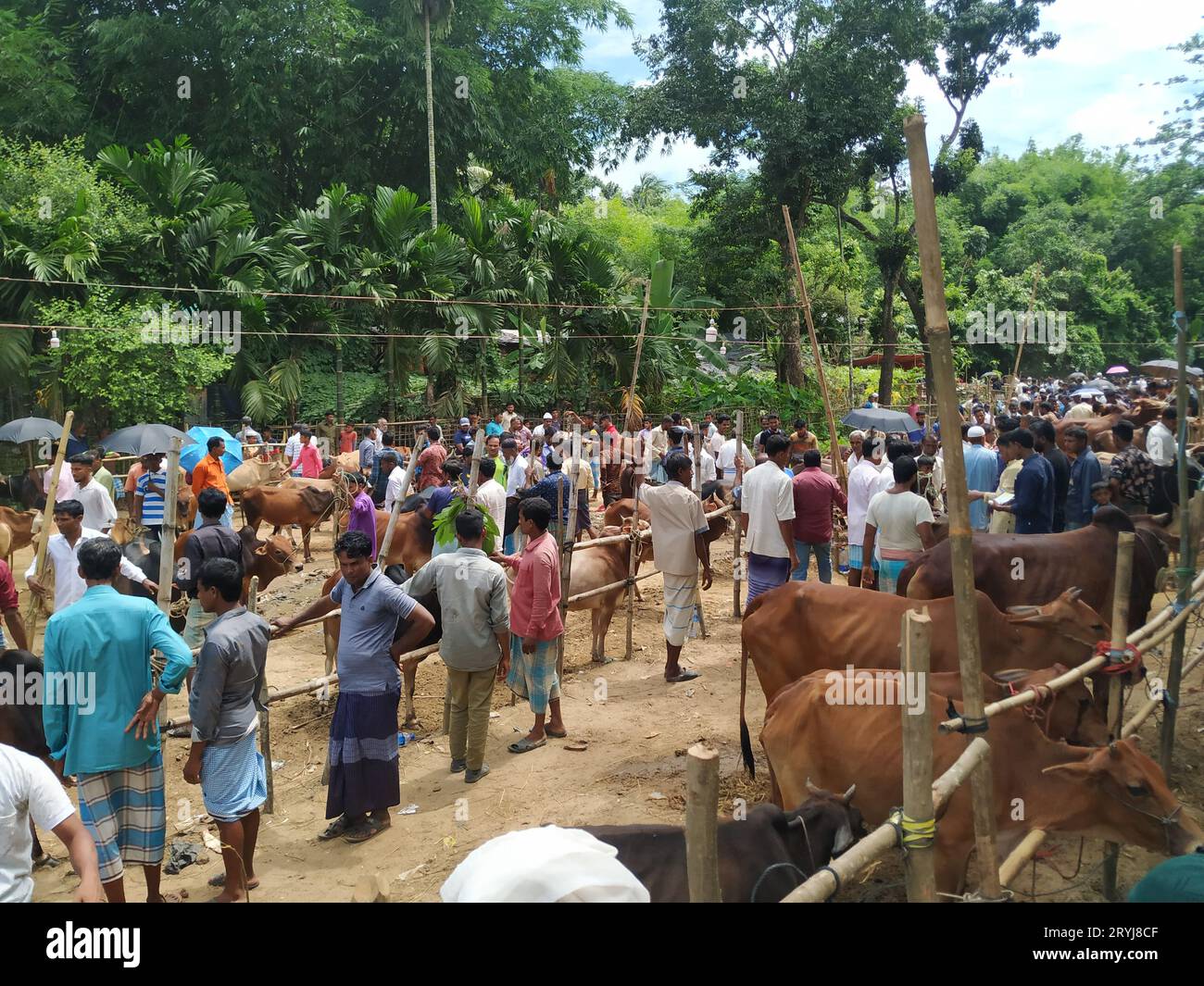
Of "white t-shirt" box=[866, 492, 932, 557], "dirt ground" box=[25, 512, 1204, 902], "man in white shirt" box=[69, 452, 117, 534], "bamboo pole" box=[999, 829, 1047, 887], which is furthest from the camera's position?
"man in white shirt" box=[69, 452, 117, 534]

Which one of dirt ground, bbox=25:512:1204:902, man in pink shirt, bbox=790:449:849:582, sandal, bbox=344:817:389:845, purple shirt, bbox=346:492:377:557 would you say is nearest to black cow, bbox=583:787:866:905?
dirt ground, bbox=25:512:1204:902

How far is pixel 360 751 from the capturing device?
6309 millimetres

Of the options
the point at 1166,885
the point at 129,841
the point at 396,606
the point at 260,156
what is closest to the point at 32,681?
the point at 129,841

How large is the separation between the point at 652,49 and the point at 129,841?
25.9m

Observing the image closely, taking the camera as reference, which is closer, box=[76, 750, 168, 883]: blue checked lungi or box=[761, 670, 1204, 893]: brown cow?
box=[761, 670, 1204, 893]: brown cow

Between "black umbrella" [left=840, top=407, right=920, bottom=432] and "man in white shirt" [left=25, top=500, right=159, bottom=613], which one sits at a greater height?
"black umbrella" [left=840, top=407, right=920, bottom=432]

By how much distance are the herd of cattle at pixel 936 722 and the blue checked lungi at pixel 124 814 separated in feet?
3.66

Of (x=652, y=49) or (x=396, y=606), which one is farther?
(x=652, y=49)

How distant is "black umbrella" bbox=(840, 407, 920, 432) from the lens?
1658 cm

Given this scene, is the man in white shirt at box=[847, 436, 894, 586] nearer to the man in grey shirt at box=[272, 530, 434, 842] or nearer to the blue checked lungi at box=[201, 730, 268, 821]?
the man in grey shirt at box=[272, 530, 434, 842]

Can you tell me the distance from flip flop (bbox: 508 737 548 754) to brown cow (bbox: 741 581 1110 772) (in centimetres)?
186

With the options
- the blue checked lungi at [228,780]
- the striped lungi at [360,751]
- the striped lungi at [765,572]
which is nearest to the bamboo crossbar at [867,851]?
the blue checked lungi at [228,780]

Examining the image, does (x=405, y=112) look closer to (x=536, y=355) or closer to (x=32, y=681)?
(x=536, y=355)

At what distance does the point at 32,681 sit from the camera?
229 inches
